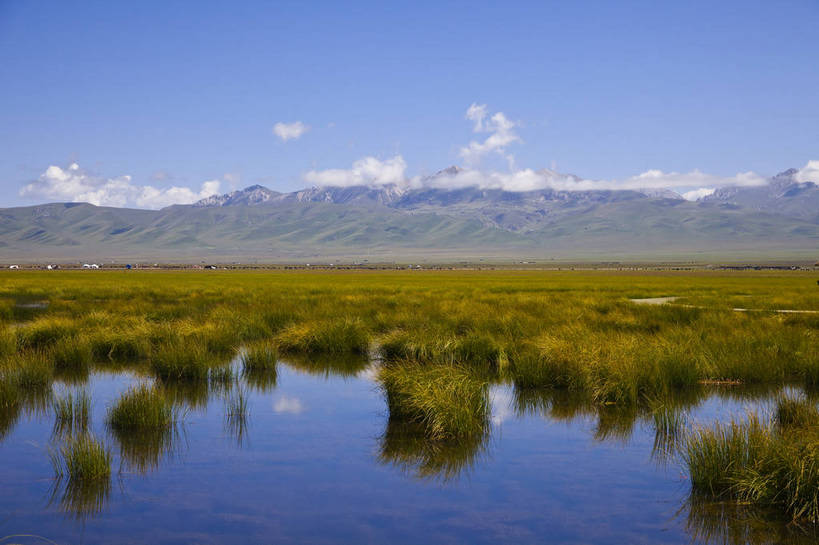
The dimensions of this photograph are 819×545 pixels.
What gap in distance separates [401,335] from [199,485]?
10859 millimetres

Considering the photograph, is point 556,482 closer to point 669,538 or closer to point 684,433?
point 669,538

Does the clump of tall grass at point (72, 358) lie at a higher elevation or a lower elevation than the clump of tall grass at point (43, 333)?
lower

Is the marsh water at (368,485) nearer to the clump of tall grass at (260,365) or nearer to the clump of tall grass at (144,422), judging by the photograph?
the clump of tall grass at (144,422)

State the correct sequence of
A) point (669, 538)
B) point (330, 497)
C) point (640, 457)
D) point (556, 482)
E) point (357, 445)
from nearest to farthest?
point (669, 538)
point (330, 497)
point (556, 482)
point (640, 457)
point (357, 445)

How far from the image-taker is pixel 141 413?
11328 mm

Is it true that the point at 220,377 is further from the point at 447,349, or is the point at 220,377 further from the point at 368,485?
the point at 368,485

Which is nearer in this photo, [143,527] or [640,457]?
[143,527]

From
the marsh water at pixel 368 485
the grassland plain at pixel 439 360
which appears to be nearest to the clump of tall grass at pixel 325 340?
the grassland plain at pixel 439 360

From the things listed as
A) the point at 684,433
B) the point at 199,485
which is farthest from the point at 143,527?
the point at 684,433

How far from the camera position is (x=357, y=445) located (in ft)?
36.3

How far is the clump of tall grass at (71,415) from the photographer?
11.5 meters

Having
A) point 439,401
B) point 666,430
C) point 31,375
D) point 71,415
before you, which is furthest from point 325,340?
point 666,430

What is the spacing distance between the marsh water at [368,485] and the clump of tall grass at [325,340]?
7133 mm

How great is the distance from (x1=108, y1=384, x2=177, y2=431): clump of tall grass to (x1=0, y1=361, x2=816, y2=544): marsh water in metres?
0.28
